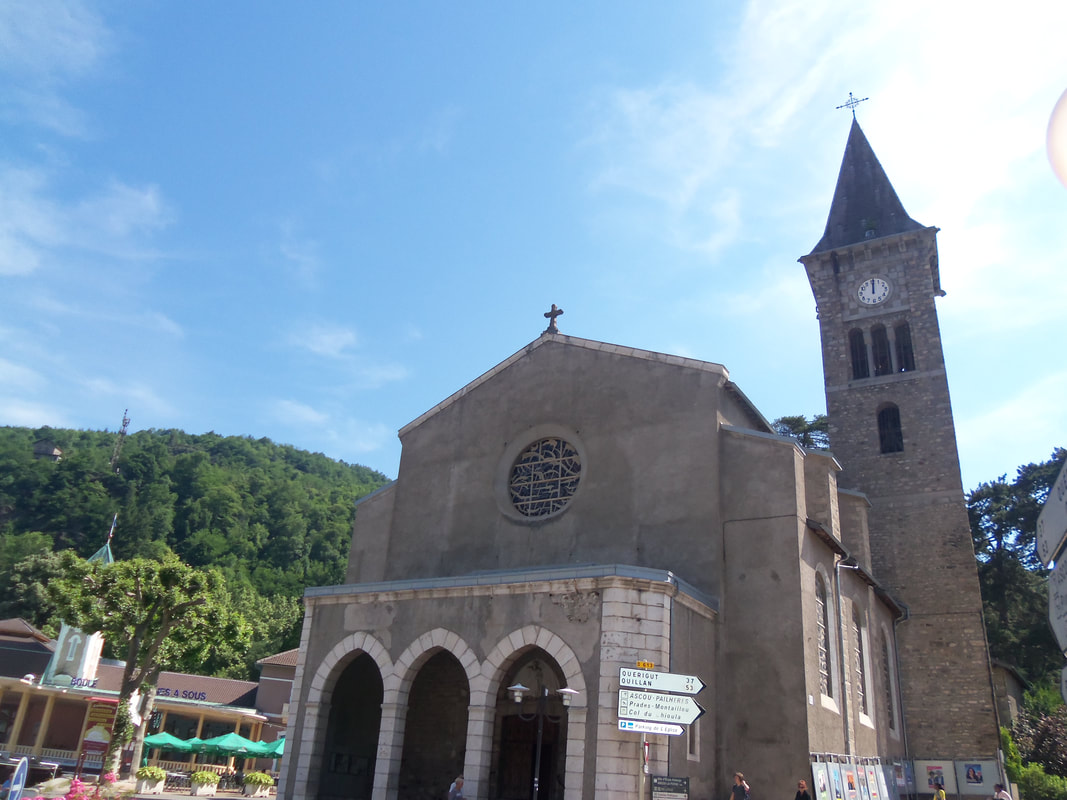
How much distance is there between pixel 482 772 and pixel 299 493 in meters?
84.3

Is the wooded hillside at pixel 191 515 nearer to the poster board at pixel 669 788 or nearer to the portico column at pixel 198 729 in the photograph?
the portico column at pixel 198 729

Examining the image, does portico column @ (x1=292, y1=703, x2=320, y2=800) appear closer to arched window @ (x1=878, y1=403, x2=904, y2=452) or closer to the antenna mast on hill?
arched window @ (x1=878, y1=403, x2=904, y2=452)

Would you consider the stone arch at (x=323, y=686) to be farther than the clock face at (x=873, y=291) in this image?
No

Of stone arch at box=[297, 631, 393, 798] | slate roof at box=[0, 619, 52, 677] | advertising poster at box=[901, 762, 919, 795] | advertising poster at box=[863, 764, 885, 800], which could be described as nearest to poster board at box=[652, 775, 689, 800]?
stone arch at box=[297, 631, 393, 798]

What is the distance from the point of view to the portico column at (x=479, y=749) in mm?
14805

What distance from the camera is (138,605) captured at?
68.3 feet

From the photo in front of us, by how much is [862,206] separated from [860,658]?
825 inches

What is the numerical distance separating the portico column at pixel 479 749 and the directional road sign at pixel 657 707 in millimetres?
3521

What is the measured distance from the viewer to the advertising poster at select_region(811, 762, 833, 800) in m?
15.2

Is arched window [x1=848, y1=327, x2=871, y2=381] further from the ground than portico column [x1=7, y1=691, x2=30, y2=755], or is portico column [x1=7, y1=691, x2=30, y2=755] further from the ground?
arched window [x1=848, y1=327, x2=871, y2=381]

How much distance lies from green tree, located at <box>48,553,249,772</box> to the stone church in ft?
13.9

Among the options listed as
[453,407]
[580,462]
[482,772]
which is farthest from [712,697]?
[453,407]

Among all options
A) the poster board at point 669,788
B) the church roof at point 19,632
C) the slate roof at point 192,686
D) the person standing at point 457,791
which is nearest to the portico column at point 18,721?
the slate roof at point 192,686

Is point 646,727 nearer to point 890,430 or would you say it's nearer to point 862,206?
point 890,430
